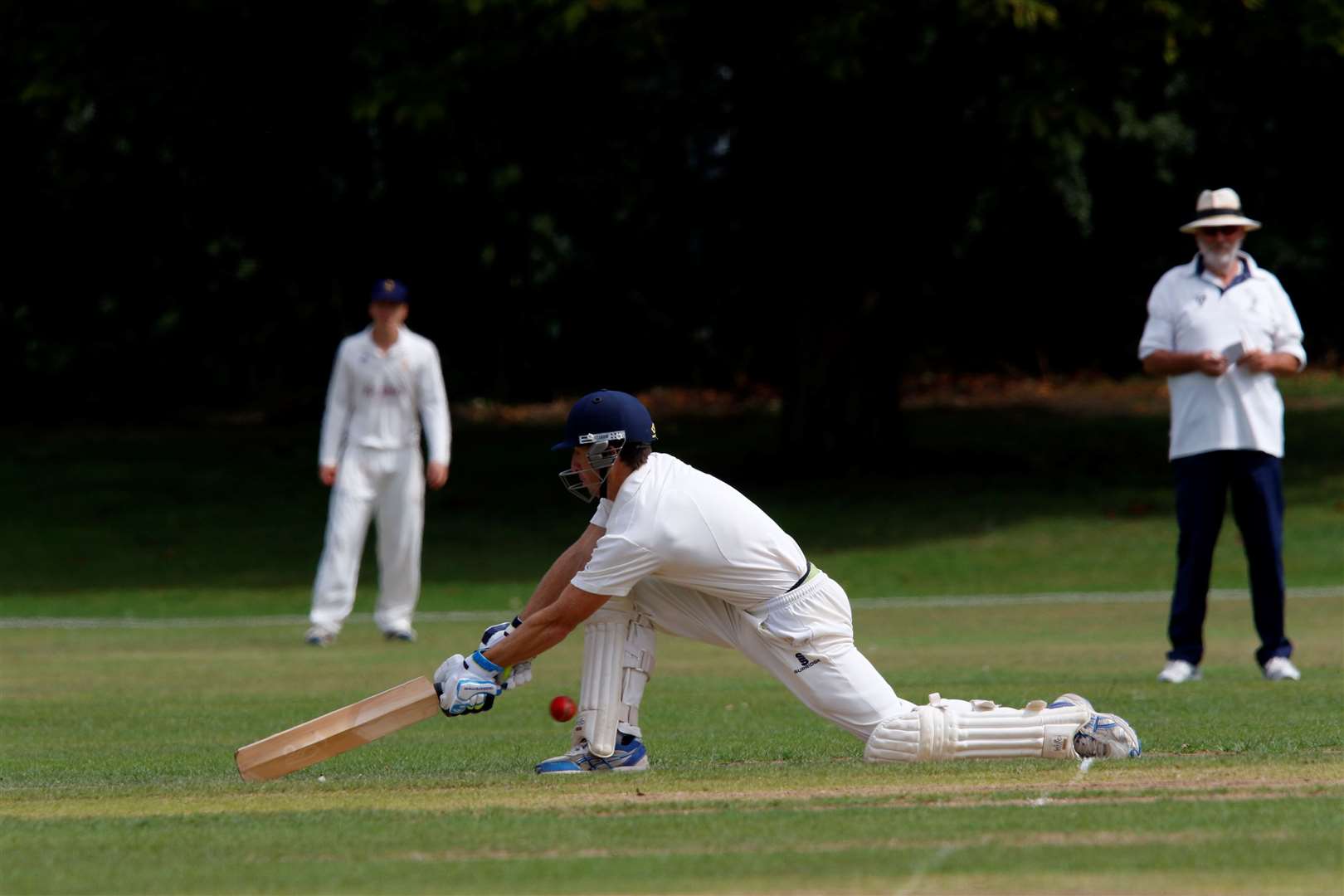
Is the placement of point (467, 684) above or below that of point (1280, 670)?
below

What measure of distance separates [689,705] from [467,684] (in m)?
3.20

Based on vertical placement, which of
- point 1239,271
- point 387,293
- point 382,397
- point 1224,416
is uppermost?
point 387,293

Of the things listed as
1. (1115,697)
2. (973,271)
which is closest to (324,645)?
(1115,697)

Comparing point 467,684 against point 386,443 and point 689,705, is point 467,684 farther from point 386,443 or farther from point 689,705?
point 386,443

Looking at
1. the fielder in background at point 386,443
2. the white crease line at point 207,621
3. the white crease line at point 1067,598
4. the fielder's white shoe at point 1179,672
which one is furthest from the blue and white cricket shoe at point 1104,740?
the white crease line at point 1067,598

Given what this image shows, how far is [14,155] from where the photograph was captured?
25875 mm

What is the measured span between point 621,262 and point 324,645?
18750mm

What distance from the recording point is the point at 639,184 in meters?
24.9

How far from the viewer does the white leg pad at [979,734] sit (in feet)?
21.1

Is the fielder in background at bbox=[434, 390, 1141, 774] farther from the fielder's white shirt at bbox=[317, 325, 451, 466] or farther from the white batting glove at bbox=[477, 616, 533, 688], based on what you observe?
the fielder's white shirt at bbox=[317, 325, 451, 466]

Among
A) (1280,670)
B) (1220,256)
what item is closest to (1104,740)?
(1280,670)

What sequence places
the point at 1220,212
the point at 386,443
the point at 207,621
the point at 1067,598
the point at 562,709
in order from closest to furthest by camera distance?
the point at 562,709 → the point at 1220,212 → the point at 386,443 → the point at 207,621 → the point at 1067,598

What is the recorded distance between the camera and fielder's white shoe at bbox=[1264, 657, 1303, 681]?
989cm

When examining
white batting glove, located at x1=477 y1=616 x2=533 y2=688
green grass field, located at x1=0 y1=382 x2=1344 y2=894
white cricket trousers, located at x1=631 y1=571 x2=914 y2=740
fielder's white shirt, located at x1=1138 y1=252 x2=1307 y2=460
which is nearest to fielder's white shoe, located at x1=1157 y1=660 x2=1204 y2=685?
green grass field, located at x1=0 y1=382 x2=1344 y2=894
